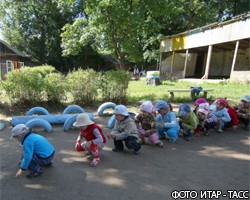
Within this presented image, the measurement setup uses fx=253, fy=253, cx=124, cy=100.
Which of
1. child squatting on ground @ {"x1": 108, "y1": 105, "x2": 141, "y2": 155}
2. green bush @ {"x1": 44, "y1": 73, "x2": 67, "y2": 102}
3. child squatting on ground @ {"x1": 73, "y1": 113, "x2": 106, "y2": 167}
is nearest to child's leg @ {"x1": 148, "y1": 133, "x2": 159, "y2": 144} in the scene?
child squatting on ground @ {"x1": 108, "y1": 105, "x2": 141, "y2": 155}

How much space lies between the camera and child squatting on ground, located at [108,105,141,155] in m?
4.48

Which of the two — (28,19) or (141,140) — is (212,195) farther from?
(28,19)

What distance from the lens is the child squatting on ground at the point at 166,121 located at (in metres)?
5.20

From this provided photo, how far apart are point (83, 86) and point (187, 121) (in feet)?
14.5

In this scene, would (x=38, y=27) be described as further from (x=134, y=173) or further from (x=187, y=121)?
(x=134, y=173)

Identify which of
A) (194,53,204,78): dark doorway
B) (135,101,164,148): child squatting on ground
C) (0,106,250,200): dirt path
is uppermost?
(194,53,204,78): dark doorway

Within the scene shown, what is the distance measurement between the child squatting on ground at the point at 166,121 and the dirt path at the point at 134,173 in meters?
0.22

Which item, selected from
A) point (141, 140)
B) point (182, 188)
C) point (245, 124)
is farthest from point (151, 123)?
point (245, 124)

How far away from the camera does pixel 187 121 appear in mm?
5590

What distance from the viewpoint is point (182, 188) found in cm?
339

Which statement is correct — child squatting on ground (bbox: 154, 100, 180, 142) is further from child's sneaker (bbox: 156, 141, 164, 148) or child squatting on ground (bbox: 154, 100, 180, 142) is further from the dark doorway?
the dark doorway

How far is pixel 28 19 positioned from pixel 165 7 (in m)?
33.0

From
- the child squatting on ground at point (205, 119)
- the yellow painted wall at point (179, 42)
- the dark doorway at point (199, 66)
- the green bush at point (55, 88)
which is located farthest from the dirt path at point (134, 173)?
the dark doorway at point (199, 66)

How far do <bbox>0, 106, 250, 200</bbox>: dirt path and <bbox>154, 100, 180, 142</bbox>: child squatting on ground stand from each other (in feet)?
0.73
